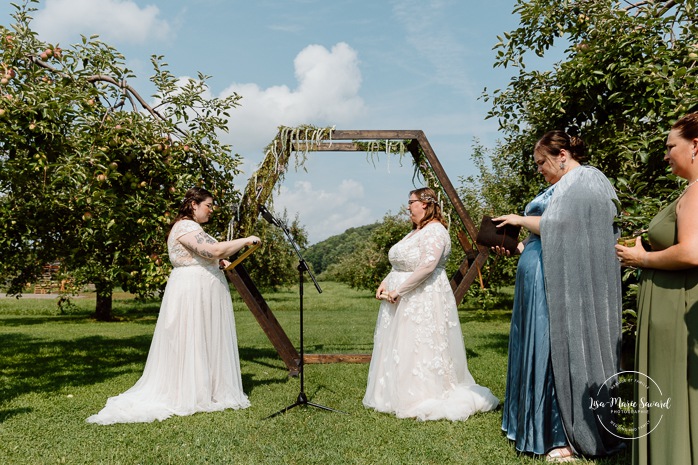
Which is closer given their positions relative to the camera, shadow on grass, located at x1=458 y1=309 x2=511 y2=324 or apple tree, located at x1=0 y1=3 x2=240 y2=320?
apple tree, located at x1=0 y1=3 x2=240 y2=320

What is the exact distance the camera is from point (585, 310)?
4164 mm

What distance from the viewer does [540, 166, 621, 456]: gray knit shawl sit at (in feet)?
13.5

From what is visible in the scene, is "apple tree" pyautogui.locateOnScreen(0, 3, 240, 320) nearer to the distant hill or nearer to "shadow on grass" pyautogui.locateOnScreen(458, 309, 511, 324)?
"shadow on grass" pyautogui.locateOnScreen(458, 309, 511, 324)

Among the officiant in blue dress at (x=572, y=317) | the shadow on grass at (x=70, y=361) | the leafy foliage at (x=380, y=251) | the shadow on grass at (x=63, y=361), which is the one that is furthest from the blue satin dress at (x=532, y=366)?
the leafy foliage at (x=380, y=251)

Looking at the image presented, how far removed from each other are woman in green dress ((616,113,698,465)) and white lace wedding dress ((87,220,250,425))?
4203 mm

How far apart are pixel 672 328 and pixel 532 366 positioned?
1.44m

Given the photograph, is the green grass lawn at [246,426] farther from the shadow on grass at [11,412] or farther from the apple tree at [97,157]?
the apple tree at [97,157]

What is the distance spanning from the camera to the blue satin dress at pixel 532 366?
14.1 feet

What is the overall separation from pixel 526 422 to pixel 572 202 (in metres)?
1.73

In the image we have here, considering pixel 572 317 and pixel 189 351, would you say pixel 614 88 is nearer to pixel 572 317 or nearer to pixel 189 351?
pixel 572 317

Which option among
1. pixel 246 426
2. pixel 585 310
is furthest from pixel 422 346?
pixel 585 310

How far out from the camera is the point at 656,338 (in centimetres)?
319

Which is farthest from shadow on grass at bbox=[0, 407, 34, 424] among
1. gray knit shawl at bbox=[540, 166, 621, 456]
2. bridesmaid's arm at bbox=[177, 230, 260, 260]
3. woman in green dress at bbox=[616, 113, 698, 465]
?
woman in green dress at bbox=[616, 113, 698, 465]

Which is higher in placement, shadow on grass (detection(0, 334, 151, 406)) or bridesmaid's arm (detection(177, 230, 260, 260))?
bridesmaid's arm (detection(177, 230, 260, 260))
